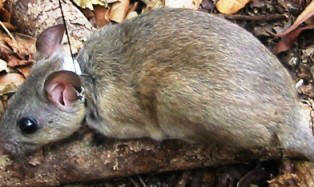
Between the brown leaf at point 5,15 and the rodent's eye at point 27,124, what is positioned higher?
the brown leaf at point 5,15

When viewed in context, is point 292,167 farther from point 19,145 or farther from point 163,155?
point 19,145

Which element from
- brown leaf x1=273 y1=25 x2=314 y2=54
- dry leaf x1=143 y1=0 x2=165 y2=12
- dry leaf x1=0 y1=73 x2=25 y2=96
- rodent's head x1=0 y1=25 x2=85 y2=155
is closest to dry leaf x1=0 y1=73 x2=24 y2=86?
dry leaf x1=0 y1=73 x2=25 y2=96

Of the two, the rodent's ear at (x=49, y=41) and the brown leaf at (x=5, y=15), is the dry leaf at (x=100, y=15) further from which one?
the rodent's ear at (x=49, y=41)

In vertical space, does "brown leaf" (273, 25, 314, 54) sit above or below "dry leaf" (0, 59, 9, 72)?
above

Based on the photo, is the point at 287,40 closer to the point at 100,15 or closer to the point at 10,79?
the point at 100,15

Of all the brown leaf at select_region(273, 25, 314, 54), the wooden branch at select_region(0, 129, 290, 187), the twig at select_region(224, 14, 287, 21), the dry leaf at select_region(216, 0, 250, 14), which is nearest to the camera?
the wooden branch at select_region(0, 129, 290, 187)

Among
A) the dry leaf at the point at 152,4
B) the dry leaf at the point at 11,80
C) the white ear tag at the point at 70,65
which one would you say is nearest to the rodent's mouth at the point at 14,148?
the white ear tag at the point at 70,65

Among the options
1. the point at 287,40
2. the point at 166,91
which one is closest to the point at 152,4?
the point at 287,40

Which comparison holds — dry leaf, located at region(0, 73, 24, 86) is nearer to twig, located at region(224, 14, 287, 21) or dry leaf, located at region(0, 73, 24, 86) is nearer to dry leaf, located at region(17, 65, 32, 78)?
dry leaf, located at region(17, 65, 32, 78)
